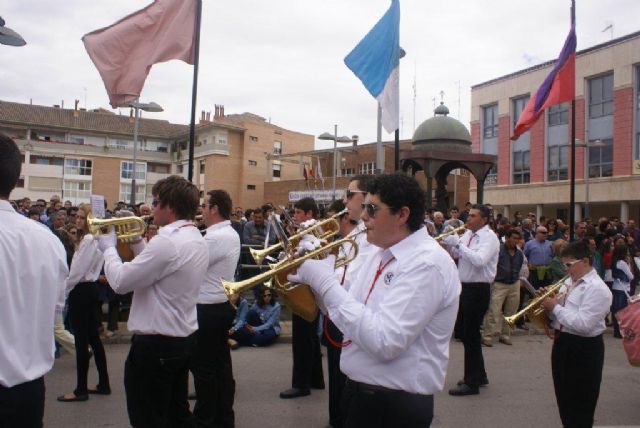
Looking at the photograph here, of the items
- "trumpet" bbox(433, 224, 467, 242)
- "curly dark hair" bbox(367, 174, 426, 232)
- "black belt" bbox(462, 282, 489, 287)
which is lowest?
"black belt" bbox(462, 282, 489, 287)

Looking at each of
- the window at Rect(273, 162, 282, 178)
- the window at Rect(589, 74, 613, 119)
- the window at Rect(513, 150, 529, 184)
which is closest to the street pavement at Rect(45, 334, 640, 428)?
the window at Rect(589, 74, 613, 119)

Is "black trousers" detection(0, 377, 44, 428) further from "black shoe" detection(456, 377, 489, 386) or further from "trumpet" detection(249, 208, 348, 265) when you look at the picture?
"black shoe" detection(456, 377, 489, 386)

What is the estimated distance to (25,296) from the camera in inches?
95.2

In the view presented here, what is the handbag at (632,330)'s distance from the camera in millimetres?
5020

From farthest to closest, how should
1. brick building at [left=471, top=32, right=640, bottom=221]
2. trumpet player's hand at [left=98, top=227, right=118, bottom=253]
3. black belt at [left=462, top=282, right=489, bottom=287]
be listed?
1. brick building at [left=471, top=32, right=640, bottom=221]
2. black belt at [left=462, top=282, right=489, bottom=287]
3. trumpet player's hand at [left=98, top=227, right=118, bottom=253]

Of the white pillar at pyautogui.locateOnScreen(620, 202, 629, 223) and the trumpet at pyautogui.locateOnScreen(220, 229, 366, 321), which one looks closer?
the trumpet at pyautogui.locateOnScreen(220, 229, 366, 321)

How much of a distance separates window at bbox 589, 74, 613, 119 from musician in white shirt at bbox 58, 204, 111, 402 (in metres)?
29.6

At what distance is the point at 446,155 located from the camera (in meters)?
13.7

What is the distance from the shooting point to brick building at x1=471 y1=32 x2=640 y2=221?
28.1m

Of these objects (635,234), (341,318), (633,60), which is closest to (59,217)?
(341,318)

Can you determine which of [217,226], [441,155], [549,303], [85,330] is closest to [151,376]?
[217,226]

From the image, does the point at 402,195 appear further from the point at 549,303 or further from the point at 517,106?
the point at 517,106

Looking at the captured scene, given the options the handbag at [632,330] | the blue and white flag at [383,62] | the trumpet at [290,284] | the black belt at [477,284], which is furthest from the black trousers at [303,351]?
the blue and white flag at [383,62]

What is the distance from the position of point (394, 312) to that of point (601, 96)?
3185cm
